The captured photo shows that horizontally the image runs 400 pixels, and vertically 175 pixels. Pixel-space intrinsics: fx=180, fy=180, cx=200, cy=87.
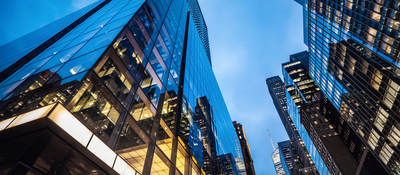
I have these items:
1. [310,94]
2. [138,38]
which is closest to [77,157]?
[138,38]

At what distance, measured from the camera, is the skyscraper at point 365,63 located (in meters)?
27.6

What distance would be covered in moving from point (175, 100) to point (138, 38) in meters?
6.84

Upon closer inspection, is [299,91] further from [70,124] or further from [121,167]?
[70,124]

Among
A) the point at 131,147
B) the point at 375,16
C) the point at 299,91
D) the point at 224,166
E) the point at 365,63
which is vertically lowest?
the point at 224,166

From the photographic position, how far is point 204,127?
955 inches

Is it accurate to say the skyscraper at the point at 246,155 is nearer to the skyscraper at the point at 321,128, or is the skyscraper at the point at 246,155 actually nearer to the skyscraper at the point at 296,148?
the skyscraper at the point at 321,128

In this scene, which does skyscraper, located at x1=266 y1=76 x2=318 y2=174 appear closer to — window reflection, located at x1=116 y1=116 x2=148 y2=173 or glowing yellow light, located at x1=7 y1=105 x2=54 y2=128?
window reflection, located at x1=116 y1=116 x2=148 y2=173

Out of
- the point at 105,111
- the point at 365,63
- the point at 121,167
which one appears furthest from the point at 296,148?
the point at 105,111

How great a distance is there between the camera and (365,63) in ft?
111

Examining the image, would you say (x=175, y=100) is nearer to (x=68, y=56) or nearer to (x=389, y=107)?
(x=68, y=56)

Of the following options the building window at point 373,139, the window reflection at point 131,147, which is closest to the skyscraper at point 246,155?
the building window at point 373,139

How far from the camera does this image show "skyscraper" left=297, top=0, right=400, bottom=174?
27.6 metres

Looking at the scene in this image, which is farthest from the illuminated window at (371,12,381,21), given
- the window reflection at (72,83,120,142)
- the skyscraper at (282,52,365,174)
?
the skyscraper at (282,52,365,174)

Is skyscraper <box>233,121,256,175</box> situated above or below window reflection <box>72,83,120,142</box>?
below
